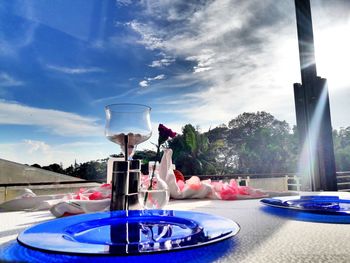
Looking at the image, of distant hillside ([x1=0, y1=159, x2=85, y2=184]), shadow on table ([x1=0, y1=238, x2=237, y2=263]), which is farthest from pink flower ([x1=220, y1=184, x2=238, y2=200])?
distant hillside ([x1=0, y1=159, x2=85, y2=184])

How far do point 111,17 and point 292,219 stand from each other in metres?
9.32

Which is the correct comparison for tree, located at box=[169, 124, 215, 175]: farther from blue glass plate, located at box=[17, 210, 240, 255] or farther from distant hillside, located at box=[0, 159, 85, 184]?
blue glass plate, located at box=[17, 210, 240, 255]

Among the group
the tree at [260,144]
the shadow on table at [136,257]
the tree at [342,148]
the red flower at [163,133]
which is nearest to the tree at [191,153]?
the tree at [260,144]

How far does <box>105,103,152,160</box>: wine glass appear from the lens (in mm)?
494

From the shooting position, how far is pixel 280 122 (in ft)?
52.9

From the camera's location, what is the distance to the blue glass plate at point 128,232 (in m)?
0.19

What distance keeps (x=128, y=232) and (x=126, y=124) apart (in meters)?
0.25

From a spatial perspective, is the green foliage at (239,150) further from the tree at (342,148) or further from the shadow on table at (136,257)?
the shadow on table at (136,257)

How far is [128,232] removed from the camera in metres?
0.28

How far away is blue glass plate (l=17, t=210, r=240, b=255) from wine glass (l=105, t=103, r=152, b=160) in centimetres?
17

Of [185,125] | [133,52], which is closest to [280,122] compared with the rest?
[185,125]

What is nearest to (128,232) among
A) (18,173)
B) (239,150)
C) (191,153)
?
(18,173)

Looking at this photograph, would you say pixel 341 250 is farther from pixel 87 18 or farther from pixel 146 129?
pixel 87 18

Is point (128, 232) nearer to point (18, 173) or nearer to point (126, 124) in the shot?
point (126, 124)
